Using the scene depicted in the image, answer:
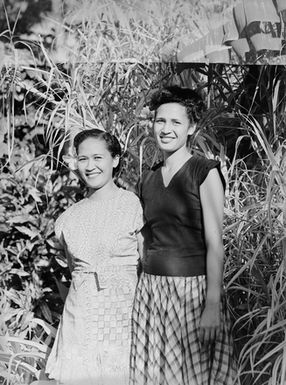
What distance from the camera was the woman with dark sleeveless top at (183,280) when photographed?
273cm

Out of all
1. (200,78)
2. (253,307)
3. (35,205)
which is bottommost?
(253,307)

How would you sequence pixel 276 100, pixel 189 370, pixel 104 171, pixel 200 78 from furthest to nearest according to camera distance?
1. pixel 200 78
2. pixel 276 100
3. pixel 104 171
4. pixel 189 370

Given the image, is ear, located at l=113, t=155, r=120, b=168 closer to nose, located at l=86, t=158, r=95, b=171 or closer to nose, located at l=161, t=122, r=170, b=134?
nose, located at l=86, t=158, r=95, b=171

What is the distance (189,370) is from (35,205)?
171 centimetres

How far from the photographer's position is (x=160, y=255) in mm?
2814

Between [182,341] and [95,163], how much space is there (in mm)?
679

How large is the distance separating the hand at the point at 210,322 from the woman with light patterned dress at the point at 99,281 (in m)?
0.31

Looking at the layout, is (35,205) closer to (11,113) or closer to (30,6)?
(11,113)

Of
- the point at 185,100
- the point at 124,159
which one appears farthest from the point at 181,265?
the point at 124,159

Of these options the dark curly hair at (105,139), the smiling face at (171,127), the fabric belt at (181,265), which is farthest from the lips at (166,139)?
the fabric belt at (181,265)

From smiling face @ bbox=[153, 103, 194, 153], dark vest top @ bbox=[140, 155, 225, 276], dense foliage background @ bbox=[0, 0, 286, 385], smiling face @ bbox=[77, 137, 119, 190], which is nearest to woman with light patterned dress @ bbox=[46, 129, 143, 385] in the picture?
smiling face @ bbox=[77, 137, 119, 190]

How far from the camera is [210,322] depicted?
2715 mm

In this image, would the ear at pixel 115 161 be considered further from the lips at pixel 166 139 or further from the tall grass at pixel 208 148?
the tall grass at pixel 208 148

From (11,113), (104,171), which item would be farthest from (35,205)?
(104,171)
